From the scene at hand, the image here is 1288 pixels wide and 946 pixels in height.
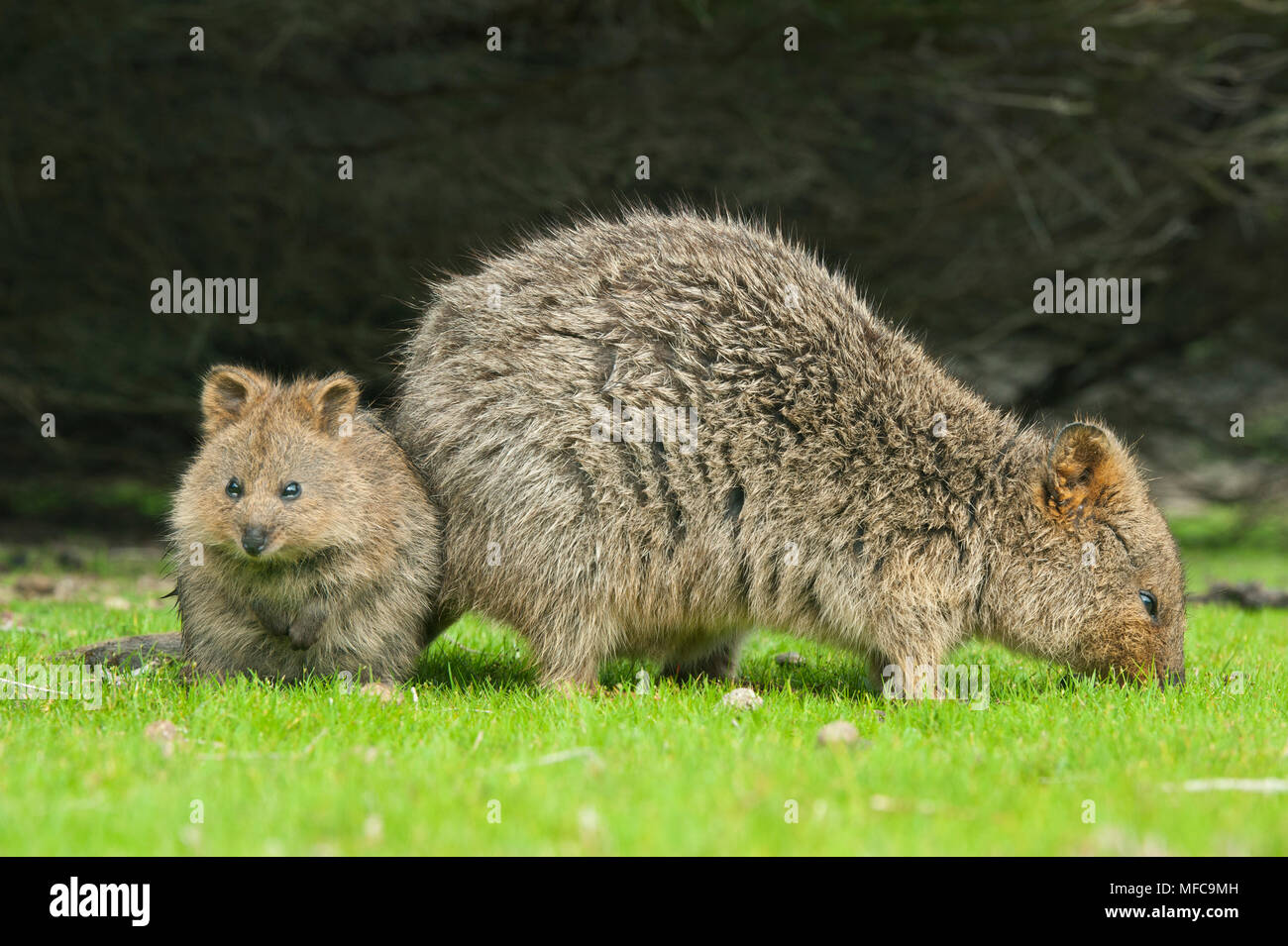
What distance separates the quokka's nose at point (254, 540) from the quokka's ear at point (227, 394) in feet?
2.93

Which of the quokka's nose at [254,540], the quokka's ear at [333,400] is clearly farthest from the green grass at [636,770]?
the quokka's ear at [333,400]

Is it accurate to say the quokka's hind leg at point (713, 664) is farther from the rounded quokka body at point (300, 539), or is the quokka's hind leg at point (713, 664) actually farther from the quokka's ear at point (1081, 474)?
the quokka's ear at point (1081, 474)

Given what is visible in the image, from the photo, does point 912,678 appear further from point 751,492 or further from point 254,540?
point 254,540

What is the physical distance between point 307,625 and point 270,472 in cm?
83

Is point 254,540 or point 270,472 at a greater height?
point 270,472

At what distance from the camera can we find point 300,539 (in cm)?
630

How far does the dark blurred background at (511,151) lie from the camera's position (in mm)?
11742

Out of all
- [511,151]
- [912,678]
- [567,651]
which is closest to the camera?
[912,678]

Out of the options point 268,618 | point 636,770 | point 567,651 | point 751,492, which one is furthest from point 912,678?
point 268,618

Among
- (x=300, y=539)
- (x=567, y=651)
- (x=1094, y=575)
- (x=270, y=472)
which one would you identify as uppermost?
(x=270, y=472)

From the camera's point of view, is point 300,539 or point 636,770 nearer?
point 636,770

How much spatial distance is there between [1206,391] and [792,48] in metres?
8.87

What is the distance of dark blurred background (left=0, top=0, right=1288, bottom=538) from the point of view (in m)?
11.7

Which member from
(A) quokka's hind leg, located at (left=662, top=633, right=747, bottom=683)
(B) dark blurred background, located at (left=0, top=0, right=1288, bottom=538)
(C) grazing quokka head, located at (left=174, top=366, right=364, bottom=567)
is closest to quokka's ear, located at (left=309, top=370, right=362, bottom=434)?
(C) grazing quokka head, located at (left=174, top=366, right=364, bottom=567)
